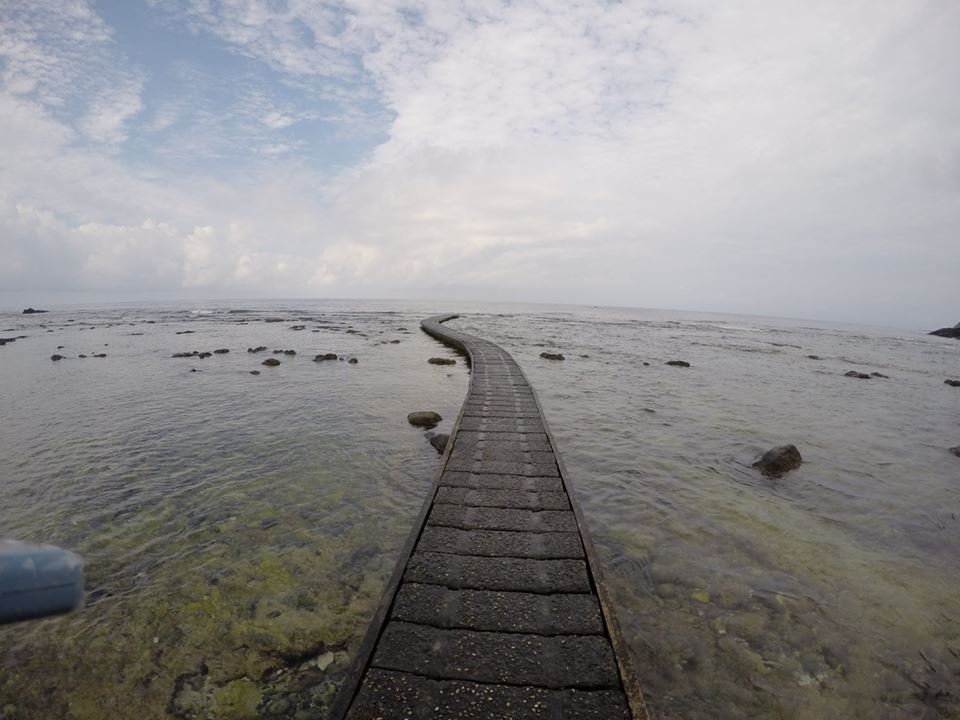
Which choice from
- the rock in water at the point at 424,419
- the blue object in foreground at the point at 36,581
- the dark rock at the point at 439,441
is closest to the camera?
the blue object in foreground at the point at 36,581

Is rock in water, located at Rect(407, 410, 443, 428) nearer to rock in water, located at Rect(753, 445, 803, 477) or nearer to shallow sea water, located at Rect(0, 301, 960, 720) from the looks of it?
shallow sea water, located at Rect(0, 301, 960, 720)

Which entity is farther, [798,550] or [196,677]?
[798,550]

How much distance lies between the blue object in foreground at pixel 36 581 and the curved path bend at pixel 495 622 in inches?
90.4

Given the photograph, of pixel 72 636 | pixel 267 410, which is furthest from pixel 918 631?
pixel 267 410

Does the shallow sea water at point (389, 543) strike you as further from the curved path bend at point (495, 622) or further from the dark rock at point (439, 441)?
the curved path bend at point (495, 622)

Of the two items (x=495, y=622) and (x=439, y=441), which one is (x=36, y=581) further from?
(x=439, y=441)

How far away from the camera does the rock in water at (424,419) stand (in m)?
13.9

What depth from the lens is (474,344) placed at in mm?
32281

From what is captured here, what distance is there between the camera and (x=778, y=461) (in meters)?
11.1

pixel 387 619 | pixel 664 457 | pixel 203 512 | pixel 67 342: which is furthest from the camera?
pixel 67 342

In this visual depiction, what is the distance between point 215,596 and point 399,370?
1814 centimetres

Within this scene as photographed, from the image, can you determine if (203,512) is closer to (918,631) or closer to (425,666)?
(425,666)

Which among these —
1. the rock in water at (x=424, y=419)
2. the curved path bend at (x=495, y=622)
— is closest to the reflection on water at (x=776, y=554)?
the curved path bend at (x=495, y=622)

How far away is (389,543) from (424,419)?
662 centimetres
